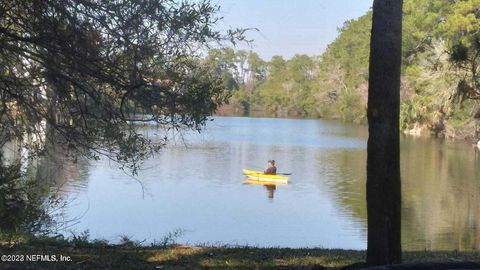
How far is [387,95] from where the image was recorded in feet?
14.3

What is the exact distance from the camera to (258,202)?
55.3 ft

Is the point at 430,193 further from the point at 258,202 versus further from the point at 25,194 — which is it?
the point at 25,194

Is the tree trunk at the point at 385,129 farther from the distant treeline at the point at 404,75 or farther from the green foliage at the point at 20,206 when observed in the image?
the green foliage at the point at 20,206

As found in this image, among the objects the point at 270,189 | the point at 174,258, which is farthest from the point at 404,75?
the point at 174,258

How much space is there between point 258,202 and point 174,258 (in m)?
11.2

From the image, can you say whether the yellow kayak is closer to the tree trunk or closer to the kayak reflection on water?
the kayak reflection on water

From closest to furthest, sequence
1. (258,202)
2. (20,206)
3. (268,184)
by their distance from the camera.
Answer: (20,206), (258,202), (268,184)

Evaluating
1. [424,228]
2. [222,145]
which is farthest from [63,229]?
[222,145]

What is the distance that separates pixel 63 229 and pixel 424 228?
797 cm

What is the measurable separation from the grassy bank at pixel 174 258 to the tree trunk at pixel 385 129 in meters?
0.85

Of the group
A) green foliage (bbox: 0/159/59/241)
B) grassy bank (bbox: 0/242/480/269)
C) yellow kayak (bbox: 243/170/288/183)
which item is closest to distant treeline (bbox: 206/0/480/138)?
grassy bank (bbox: 0/242/480/269)

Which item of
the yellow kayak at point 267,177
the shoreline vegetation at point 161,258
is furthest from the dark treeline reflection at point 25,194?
the yellow kayak at point 267,177

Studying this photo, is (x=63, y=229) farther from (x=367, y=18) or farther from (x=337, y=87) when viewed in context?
(x=337, y=87)

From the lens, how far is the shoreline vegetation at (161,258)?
5.07 meters
